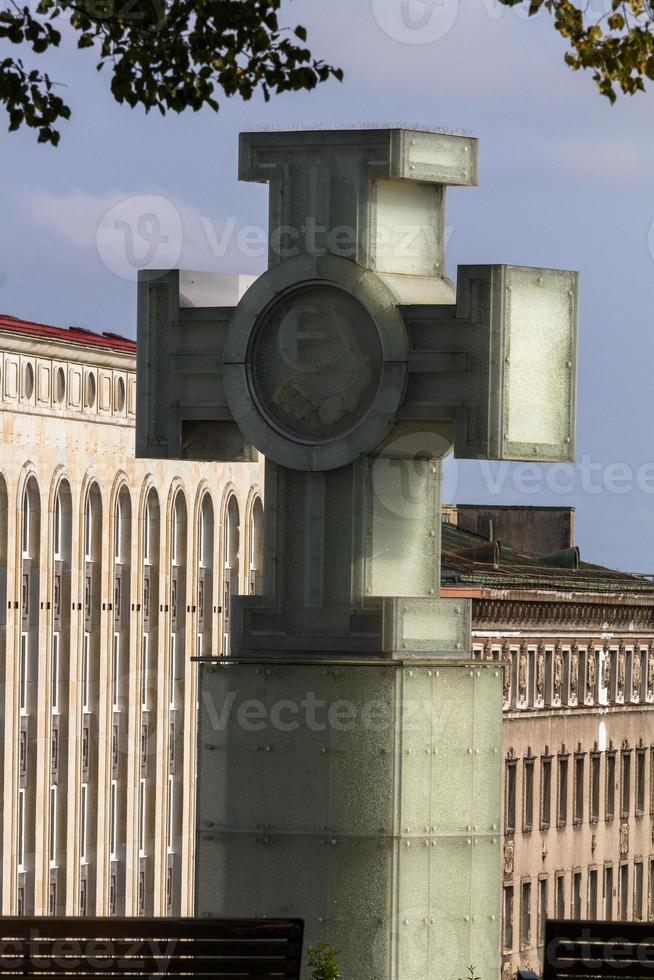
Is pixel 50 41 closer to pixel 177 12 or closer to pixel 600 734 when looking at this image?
pixel 177 12

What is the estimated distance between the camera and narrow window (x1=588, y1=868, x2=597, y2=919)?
294 ft

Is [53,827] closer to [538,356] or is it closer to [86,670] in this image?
[86,670]

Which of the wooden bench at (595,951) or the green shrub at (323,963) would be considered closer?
the wooden bench at (595,951)

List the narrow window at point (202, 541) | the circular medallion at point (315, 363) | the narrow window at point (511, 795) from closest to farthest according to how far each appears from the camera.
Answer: the circular medallion at point (315, 363) → the narrow window at point (202, 541) → the narrow window at point (511, 795)

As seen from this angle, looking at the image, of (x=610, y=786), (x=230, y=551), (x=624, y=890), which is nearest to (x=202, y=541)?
(x=230, y=551)

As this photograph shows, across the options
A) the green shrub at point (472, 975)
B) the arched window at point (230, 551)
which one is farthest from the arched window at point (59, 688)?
the green shrub at point (472, 975)

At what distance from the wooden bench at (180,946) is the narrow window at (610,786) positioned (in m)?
79.6

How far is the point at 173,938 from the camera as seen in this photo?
1288cm

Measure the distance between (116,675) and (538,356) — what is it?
50786 mm

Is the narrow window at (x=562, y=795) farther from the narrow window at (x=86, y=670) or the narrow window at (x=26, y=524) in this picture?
the narrow window at (x=26, y=524)

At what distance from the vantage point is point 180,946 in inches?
507

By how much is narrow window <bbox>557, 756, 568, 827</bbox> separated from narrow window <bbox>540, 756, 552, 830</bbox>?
92 cm

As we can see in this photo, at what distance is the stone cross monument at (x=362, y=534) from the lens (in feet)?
51.2

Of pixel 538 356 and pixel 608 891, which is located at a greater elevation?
pixel 538 356
